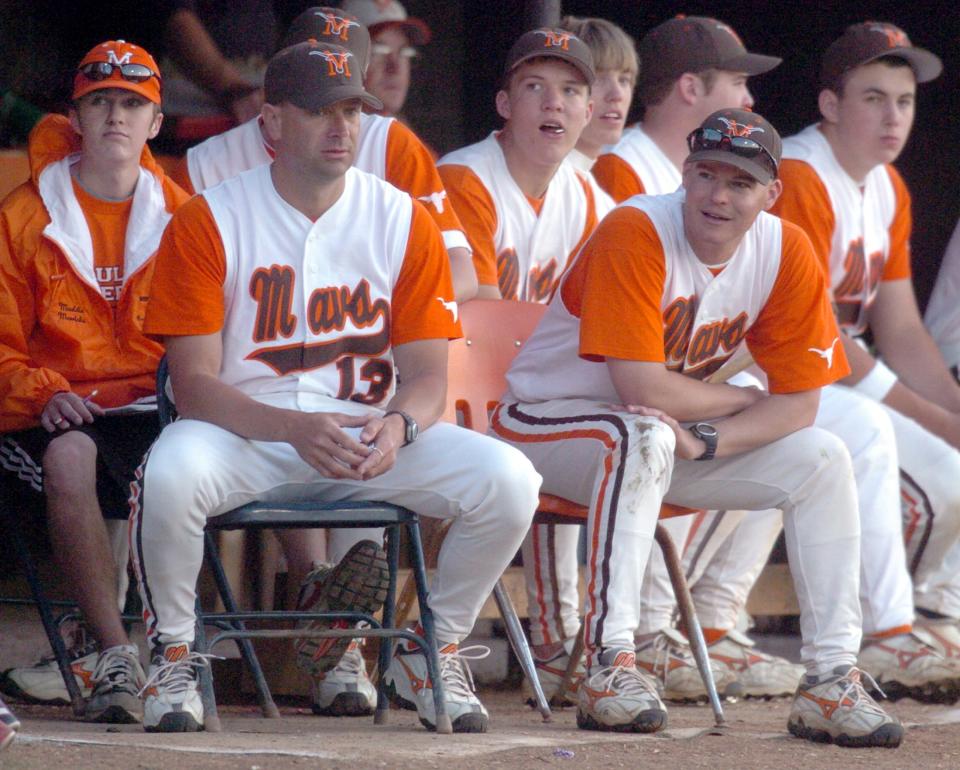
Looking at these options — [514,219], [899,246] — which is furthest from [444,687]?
[899,246]

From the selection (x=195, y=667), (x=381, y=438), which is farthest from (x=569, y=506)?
(x=195, y=667)

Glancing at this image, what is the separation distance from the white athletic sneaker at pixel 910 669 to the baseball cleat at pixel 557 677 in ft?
2.84

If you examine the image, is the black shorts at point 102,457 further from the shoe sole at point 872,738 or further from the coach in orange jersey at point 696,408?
the shoe sole at point 872,738

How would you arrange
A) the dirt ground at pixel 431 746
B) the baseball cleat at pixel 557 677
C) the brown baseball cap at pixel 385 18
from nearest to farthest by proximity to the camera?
the dirt ground at pixel 431 746, the baseball cleat at pixel 557 677, the brown baseball cap at pixel 385 18

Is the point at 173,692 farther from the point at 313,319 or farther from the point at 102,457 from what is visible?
the point at 313,319

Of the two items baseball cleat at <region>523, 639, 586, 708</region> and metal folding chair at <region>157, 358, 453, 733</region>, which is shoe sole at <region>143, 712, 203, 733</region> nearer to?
metal folding chair at <region>157, 358, 453, 733</region>

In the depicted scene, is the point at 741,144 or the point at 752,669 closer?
Result: the point at 741,144

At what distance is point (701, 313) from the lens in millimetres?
4059

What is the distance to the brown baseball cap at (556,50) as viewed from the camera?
4.67 meters

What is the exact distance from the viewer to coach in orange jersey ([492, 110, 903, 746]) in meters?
3.74

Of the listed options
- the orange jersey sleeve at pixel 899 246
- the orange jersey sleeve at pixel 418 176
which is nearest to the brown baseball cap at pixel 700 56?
the orange jersey sleeve at pixel 899 246

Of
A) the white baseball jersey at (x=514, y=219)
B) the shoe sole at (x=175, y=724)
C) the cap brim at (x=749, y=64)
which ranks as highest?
the cap brim at (x=749, y=64)

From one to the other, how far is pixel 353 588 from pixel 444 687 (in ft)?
1.19

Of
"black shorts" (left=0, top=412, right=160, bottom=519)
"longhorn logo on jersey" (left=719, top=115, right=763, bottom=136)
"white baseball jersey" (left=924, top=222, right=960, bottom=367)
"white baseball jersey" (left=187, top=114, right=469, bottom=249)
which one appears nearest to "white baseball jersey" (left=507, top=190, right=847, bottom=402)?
"longhorn logo on jersey" (left=719, top=115, right=763, bottom=136)
